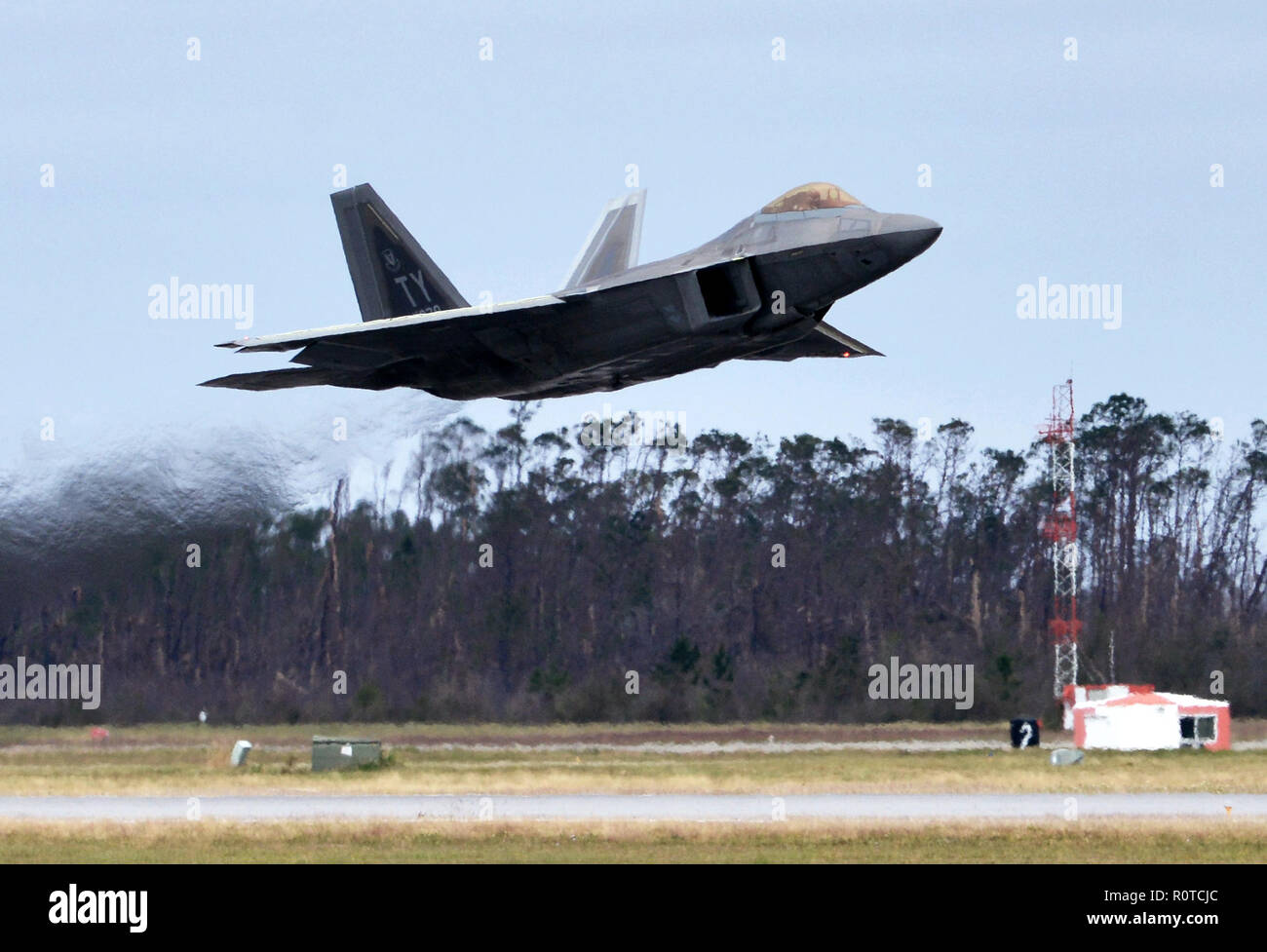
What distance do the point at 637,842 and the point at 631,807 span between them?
415 cm

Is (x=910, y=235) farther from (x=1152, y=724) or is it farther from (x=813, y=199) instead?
(x=1152, y=724)

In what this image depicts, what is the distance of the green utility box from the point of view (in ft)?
107

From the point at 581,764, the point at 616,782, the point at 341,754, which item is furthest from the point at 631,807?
the point at 581,764

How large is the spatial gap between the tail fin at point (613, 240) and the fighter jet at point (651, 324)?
A: 347cm

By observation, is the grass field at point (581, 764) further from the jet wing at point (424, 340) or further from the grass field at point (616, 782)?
the jet wing at point (424, 340)

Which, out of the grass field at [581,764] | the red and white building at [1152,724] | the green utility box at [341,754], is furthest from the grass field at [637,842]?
the red and white building at [1152,724]

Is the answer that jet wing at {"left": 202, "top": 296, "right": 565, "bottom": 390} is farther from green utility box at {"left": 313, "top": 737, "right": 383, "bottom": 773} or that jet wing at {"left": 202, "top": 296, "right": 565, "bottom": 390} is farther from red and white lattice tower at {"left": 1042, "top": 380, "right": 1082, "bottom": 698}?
red and white lattice tower at {"left": 1042, "top": 380, "right": 1082, "bottom": 698}

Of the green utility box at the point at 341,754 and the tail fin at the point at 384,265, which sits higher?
the tail fin at the point at 384,265

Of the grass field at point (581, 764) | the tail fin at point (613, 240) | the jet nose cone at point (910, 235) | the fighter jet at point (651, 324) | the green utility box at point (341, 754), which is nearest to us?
the jet nose cone at point (910, 235)

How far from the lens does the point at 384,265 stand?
24406 millimetres

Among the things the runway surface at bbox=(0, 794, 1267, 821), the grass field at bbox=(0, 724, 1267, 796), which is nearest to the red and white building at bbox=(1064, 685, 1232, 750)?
the grass field at bbox=(0, 724, 1267, 796)

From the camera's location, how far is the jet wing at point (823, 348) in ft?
69.6
